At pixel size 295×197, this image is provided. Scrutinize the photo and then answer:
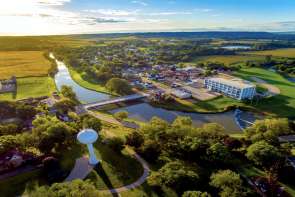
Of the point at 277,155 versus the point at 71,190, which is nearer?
the point at 71,190

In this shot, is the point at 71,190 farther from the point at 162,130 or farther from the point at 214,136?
the point at 214,136

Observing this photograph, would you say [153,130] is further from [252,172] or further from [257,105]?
[257,105]

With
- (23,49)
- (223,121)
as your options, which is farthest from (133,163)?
(23,49)

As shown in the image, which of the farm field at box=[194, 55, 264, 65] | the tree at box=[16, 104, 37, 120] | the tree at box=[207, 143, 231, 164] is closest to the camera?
the tree at box=[207, 143, 231, 164]

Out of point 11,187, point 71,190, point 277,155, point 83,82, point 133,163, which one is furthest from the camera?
point 83,82

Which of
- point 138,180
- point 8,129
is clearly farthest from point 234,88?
point 8,129

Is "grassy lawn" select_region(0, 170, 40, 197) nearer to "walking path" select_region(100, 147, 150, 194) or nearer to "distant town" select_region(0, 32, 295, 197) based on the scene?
"distant town" select_region(0, 32, 295, 197)

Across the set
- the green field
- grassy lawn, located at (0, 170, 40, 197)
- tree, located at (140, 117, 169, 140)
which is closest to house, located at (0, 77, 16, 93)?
grassy lawn, located at (0, 170, 40, 197)
